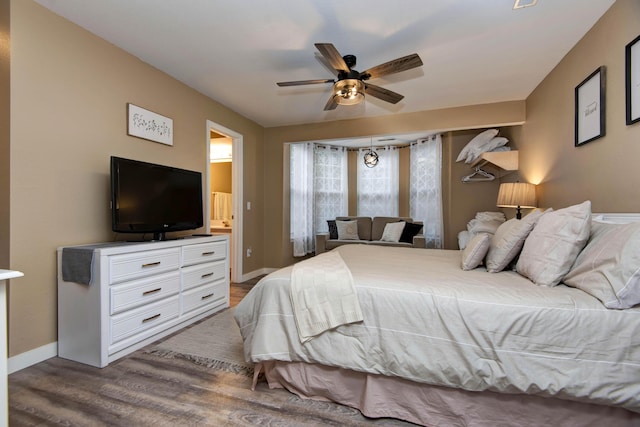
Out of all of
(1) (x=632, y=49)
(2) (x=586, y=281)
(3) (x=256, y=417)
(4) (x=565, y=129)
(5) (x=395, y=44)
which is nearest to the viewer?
(2) (x=586, y=281)

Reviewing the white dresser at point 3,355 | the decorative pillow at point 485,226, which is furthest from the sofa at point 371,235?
the white dresser at point 3,355

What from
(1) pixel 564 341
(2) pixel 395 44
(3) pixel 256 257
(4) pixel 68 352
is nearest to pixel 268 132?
(3) pixel 256 257

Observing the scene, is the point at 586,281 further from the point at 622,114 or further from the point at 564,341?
the point at 622,114

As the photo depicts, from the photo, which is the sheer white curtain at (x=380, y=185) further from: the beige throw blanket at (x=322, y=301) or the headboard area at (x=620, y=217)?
the beige throw blanket at (x=322, y=301)

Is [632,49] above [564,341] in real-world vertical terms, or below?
above

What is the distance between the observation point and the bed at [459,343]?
1.15 metres

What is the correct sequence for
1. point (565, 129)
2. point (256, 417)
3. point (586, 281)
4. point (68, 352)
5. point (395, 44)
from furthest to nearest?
point (565, 129)
point (395, 44)
point (68, 352)
point (256, 417)
point (586, 281)

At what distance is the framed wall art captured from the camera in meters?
2.62

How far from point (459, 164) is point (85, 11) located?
5083 millimetres

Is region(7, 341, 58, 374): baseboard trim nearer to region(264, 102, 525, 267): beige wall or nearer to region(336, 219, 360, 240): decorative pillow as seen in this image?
region(264, 102, 525, 267): beige wall

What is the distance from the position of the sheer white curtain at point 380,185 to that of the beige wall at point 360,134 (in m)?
1.04

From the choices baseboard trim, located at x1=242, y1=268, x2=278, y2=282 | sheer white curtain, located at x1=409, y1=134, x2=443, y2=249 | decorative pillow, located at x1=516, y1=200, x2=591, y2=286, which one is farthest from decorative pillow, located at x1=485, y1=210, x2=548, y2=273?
baseboard trim, located at x1=242, y1=268, x2=278, y2=282

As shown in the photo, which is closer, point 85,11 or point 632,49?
point 632,49

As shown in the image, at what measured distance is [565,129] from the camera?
8.56 ft
